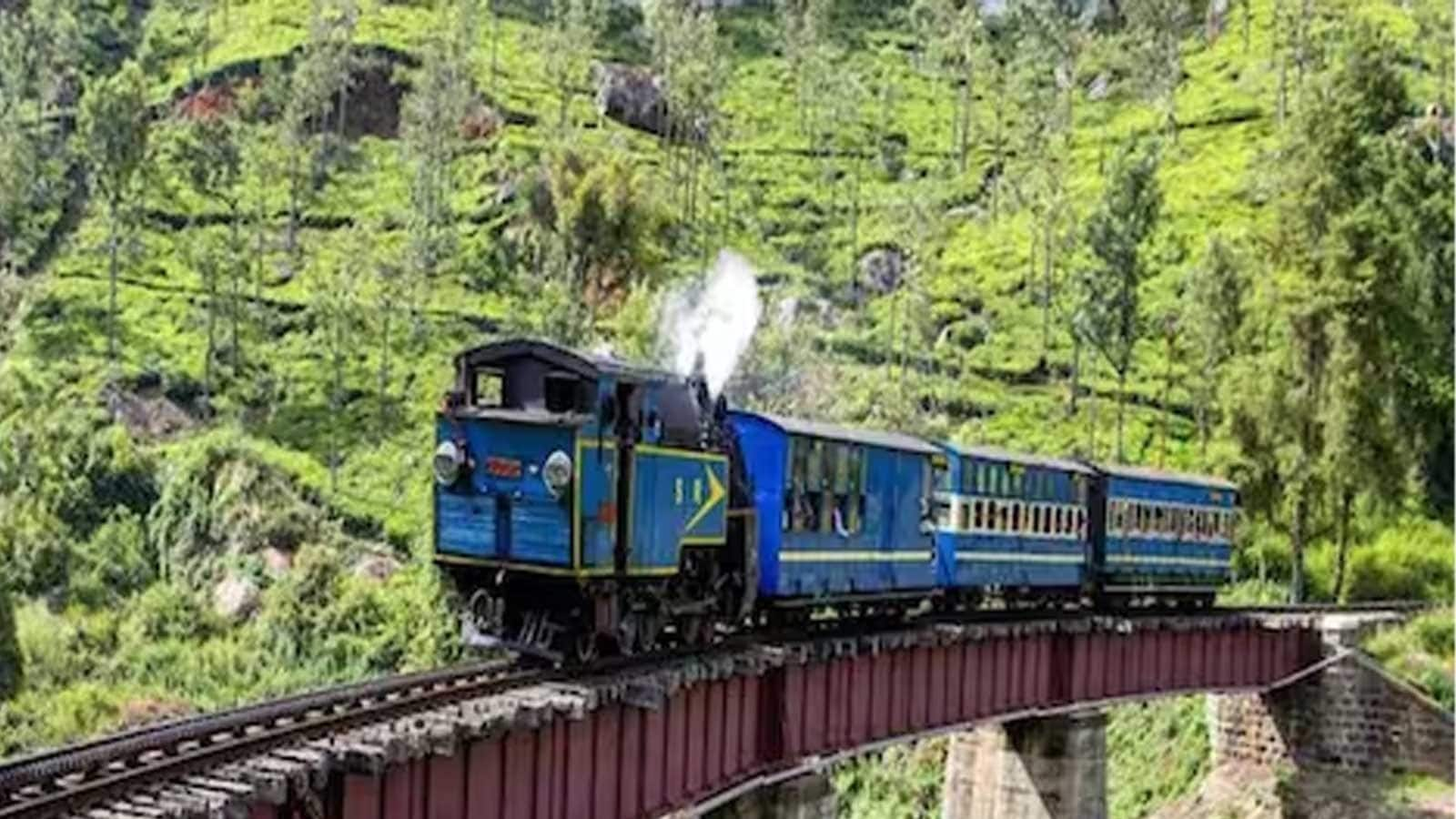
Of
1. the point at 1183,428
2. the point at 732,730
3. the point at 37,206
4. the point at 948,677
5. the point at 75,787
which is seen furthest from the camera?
the point at 37,206

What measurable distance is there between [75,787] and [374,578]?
52.1 metres

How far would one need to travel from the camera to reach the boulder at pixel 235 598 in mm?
64312

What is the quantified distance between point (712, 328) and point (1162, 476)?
1702 cm

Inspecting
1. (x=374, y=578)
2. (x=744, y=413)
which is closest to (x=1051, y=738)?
(x=744, y=413)

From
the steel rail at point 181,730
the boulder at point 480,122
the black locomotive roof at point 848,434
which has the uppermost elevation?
the boulder at point 480,122

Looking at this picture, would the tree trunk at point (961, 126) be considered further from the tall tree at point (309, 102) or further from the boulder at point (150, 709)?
the boulder at point (150, 709)

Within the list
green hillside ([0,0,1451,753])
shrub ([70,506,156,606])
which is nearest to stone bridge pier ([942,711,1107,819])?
green hillside ([0,0,1451,753])

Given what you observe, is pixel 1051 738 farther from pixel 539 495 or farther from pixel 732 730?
pixel 539 495

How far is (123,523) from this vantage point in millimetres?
68188

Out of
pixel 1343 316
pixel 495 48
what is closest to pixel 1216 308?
pixel 1343 316

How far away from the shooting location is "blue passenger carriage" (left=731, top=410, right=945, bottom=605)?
89.8 ft

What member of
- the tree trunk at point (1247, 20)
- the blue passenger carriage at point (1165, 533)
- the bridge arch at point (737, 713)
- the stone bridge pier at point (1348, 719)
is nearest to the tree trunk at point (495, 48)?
the tree trunk at point (1247, 20)

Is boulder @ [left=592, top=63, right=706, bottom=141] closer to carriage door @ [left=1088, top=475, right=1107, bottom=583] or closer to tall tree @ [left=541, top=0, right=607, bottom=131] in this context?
tall tree @ [left=541, top=0, right=607, bottom=131]

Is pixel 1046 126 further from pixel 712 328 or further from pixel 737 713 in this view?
pixel 737 713
